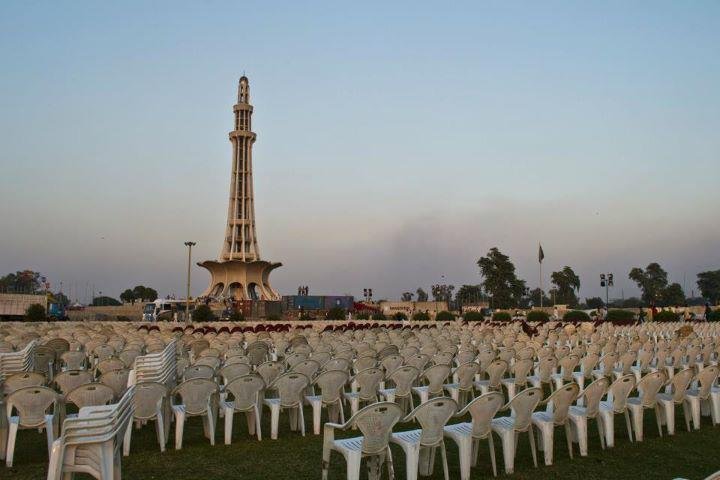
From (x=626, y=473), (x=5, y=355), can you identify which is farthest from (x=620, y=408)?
(x=5, y=355)

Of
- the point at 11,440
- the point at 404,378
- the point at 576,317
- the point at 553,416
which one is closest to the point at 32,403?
the point at 11,440

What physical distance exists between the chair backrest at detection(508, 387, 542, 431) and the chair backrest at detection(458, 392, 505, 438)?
13.7 inches

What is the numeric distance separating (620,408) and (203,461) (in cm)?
516

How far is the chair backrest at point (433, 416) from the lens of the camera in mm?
6051

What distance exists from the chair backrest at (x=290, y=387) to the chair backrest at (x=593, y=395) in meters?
3.52

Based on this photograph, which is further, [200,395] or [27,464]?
[200,395]

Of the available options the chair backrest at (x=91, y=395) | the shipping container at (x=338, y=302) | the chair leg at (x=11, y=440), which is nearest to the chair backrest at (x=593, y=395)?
the chair backrest at (x=91, y=395)

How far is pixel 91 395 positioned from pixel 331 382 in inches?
118

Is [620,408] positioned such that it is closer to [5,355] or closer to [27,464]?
[27,464]

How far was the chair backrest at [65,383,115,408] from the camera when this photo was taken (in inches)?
275

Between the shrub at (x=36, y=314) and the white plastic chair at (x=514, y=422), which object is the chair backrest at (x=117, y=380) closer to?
the white plastic chair at (x=514, y=422)

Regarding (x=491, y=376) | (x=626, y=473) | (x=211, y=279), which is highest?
(x=211, y=279)

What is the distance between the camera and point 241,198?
9238 centimetres

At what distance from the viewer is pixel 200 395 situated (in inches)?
311
